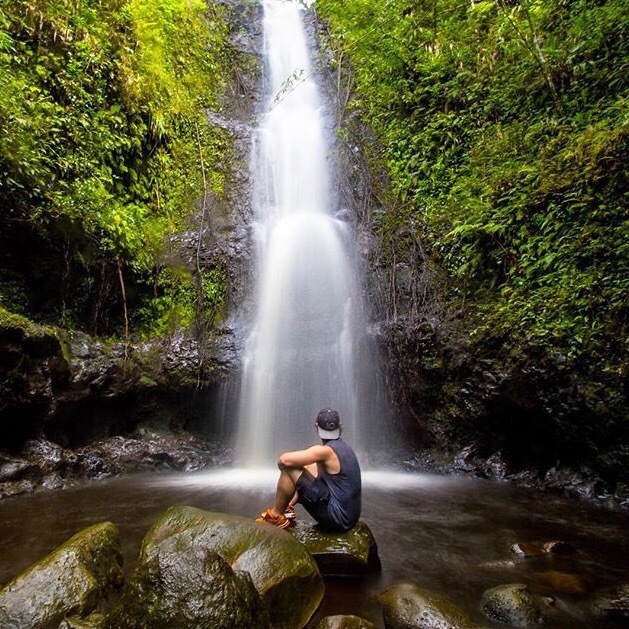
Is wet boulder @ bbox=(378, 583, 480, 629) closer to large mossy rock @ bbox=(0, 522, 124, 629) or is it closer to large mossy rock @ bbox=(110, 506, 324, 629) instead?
large mossy rock @ bbox=(110, 506, 324, 629)

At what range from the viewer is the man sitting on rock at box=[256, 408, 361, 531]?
3869 millimetres

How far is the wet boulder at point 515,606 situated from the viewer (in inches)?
117

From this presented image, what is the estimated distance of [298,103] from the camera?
15938 millimetres

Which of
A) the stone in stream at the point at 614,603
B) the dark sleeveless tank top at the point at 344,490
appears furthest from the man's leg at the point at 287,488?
the stone in stream at the point at 614,603

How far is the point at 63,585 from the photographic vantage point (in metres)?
2.81

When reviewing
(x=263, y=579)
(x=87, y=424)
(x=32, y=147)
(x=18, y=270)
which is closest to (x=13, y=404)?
(x=87, y=424)

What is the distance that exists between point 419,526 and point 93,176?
815 cm

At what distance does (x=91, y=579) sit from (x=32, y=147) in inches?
287

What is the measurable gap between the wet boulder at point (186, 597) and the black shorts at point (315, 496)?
1.46 meters

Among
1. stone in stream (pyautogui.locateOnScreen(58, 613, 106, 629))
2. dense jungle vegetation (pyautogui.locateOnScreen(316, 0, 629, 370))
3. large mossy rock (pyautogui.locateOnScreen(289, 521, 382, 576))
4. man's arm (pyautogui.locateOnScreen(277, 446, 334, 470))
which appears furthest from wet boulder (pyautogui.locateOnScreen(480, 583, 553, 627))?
dense jungle vegetation (pyautogui.locateOnScreen(316, 0, 629, 370))

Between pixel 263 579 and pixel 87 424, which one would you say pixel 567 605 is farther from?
pixel 87 424

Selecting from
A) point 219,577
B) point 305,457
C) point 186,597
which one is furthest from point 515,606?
point 186,597

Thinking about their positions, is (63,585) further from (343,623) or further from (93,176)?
(93,176)

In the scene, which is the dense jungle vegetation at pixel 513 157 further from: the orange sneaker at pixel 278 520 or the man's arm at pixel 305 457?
the orange sneaker at pixel 278 520
